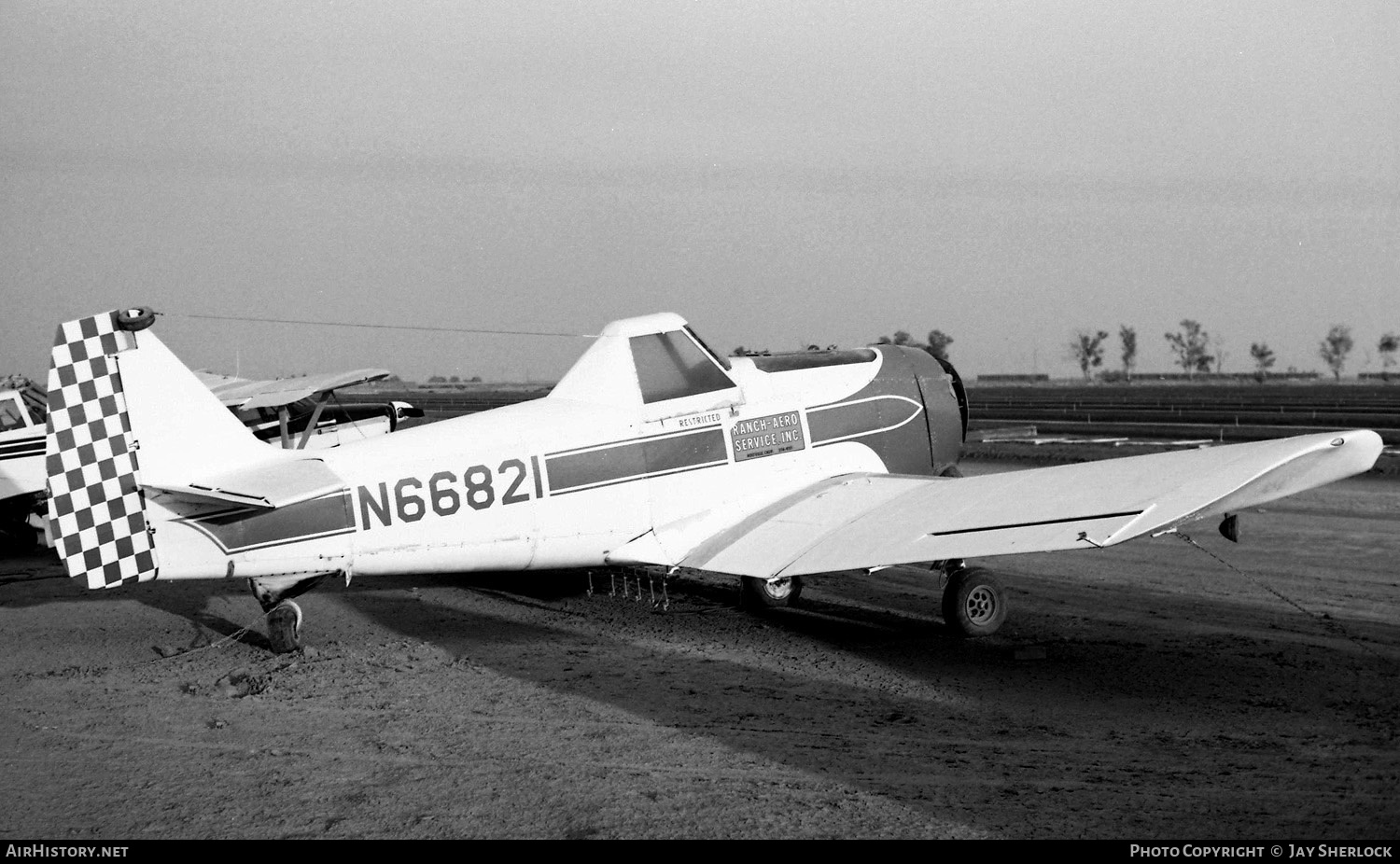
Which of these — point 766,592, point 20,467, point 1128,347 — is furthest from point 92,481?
point 1128,347

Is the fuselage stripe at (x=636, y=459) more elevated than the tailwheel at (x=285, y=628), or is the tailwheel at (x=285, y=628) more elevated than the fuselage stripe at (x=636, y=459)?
the fuselage stripe at (x=636, y=459)

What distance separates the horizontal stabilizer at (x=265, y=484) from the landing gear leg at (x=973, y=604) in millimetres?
4400

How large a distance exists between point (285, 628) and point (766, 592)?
3.90 m

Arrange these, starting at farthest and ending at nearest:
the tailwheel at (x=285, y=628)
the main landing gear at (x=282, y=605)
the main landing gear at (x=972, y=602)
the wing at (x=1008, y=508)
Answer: the main landing gear at (x=972, y=602)
the tailwheel at (x=285, y=628)
the main landing gear at (x=282, y=605)
the wing at (x=1008, y=508)

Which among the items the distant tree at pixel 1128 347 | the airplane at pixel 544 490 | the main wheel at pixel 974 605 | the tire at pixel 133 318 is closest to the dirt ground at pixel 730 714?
the main wheel at pixel 974 605

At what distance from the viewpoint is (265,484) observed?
799 centimetres

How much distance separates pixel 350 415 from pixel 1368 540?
15.3 meters

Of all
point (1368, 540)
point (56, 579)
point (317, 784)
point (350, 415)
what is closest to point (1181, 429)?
point (1368, 540)

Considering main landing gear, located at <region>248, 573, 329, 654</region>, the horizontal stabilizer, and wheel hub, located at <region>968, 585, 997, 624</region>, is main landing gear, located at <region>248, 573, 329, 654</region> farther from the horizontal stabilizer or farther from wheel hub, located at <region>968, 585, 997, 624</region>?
wheel hub, located at <region>968, 585, 997, 624</region>

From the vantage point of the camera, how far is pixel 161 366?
8.23m

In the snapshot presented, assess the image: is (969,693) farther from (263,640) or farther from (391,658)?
(263,640)

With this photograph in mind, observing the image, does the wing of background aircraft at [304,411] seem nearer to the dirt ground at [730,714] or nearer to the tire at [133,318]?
the dirt ground at [730,714]

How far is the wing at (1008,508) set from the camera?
6.33 m
